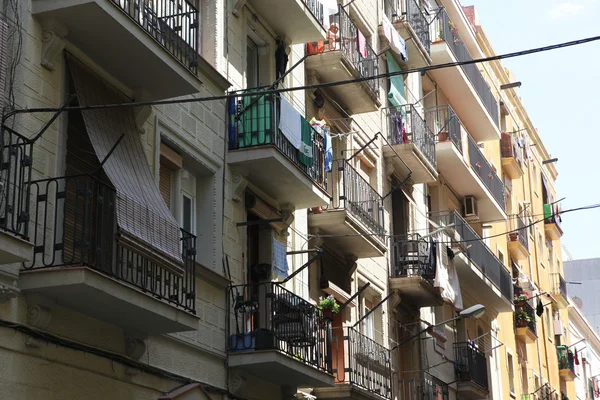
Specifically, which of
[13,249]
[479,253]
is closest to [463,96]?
[479,253]

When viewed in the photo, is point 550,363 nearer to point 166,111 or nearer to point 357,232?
point 357,232

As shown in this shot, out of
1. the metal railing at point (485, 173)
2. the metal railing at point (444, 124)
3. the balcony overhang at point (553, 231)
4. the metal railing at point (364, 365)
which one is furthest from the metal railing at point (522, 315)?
the metal railing at point (364, 365)

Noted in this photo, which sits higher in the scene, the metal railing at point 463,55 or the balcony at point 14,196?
the metal railing at point 463,55

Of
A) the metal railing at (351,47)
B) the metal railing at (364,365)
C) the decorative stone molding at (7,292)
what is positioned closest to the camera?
the decorative stone molding at (7,292)

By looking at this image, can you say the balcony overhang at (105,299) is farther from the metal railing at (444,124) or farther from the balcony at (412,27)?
the metal railing at (444,124)

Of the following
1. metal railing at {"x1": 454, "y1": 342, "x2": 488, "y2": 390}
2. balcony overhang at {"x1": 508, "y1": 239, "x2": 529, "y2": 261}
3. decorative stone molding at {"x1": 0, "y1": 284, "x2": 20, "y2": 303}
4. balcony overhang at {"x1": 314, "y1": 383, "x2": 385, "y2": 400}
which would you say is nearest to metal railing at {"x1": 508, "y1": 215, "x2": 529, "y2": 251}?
balcony overhang at {"x1": 508, "y1": 239, "x2": 529, "y2": 261}

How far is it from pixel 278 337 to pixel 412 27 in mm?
13249

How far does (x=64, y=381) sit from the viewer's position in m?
11.6

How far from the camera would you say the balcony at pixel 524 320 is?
122 feet

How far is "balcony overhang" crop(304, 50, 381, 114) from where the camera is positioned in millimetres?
20422

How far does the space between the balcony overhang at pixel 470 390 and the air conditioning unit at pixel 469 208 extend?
553 cm

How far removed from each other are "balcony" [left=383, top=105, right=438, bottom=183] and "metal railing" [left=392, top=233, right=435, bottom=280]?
66.2 inches

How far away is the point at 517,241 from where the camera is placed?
38562 millimetres

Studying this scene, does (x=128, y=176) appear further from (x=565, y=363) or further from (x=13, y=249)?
(x=565, y=363)
